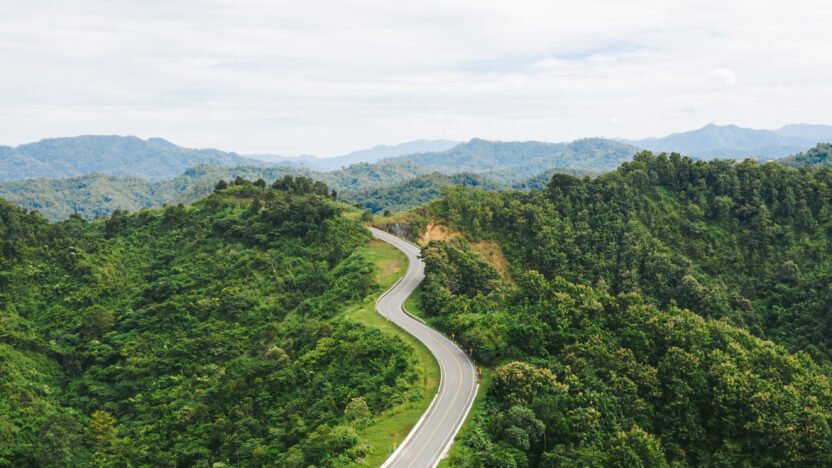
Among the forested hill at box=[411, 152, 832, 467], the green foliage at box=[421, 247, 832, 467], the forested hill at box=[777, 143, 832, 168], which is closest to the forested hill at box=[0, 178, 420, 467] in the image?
the green foliage at box=[421, 247, 832, 467]

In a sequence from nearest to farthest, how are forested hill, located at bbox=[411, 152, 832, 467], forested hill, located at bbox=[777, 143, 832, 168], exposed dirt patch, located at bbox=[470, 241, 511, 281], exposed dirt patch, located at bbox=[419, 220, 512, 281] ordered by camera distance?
forested hill, located at bbox=[411, 152, 832, 467], exposed dirt patch, located at bbox=[470, 241, 511, 281], exposed dirt patch, located at bbox=[419, 220, 512, 281], forested hill, located at bbox=[777, 143, 832, 168]

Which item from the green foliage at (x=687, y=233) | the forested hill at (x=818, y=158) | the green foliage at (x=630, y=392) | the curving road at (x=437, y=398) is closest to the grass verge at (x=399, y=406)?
the curving road at (x=437, y=398)

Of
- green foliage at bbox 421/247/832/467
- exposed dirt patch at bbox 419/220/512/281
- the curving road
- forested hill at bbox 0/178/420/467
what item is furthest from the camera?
exposed dirt patch at bbox 419/220/512/281

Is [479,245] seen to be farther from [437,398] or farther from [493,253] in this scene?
[437,398]

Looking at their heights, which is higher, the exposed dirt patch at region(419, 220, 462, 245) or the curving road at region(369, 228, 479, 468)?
the exposed dirt patch at region(419, 220, 462, 245)

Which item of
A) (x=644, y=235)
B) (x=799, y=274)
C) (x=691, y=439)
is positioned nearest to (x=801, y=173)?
(x=799, y=274)

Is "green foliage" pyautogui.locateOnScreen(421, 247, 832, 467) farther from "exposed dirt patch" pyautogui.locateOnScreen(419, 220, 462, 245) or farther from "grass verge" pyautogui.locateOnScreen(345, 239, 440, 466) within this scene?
"exposed dirt patch" pyautogui.locateOnScreen(419, 220, 462, 245)

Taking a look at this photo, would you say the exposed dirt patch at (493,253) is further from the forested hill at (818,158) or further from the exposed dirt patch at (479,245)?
the forested hill at (818,158)
